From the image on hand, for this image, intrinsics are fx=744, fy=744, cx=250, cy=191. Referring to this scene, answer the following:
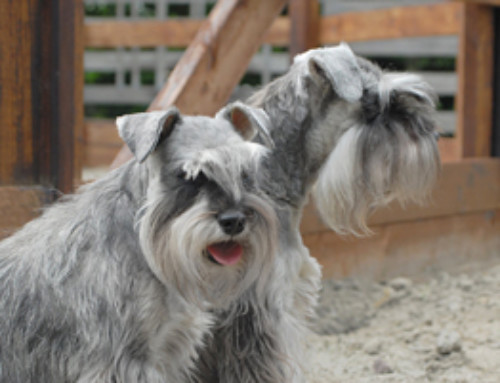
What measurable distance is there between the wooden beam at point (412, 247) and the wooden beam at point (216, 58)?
123 centimetres

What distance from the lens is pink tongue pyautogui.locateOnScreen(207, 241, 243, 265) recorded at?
8.70ft

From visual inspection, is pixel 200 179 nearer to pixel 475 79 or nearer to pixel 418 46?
pixel 475 79

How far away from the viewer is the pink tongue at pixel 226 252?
2.65m

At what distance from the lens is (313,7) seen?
6887mm

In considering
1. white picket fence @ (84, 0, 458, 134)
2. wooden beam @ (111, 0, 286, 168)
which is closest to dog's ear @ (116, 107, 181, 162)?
wooden beam @ (111, 0, 286, 168)

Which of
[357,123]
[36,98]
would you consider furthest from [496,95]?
[36,98]

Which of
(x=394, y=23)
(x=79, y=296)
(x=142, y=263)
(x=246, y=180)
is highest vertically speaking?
(x=394, y=23)

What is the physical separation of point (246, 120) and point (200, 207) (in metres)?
0.65

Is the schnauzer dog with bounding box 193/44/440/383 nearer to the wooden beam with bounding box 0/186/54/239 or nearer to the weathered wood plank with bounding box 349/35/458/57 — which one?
the wooden beam with bounding box 0/186/54/239

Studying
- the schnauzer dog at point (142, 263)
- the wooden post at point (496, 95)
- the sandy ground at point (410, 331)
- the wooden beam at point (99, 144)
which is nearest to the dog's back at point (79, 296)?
the schnauzer dog at point (142, 263)

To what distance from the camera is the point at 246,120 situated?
3059 mm

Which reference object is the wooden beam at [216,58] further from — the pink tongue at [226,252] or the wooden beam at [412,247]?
the pink tongue at [226,252]

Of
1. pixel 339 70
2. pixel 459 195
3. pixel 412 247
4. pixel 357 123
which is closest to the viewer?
pixel 339 70

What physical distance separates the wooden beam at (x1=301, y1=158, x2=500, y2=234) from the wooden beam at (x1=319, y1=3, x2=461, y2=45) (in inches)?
47.5
